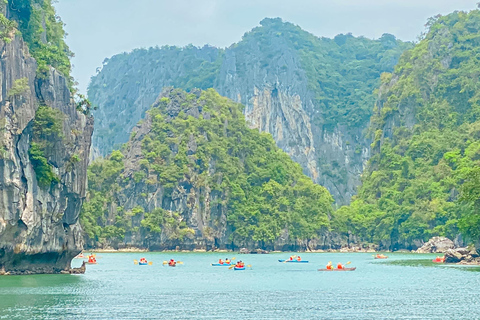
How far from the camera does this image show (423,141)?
155 meters

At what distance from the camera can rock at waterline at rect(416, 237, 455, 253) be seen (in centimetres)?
12912

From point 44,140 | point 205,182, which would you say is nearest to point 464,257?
point 44,140

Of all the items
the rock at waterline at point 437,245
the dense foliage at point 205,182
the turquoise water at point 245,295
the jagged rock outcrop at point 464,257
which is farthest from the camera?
the dense foliage at point 205,182

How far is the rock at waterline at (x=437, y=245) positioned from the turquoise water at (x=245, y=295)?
50176 mm

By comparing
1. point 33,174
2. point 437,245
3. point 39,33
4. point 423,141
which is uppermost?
point 423,141

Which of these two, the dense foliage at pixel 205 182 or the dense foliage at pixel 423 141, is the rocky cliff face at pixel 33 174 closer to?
the dense foliage at pixel 205 182

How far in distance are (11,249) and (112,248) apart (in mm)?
81799

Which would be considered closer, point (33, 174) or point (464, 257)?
point (33, 174)

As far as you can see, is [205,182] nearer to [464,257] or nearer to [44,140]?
[464,257]

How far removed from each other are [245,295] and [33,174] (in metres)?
19.8

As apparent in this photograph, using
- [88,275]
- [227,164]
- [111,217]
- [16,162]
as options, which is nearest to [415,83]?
[227,164]

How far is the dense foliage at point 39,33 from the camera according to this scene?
2776 inches

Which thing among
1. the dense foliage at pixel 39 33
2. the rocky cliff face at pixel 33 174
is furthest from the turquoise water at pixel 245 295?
the dense foliage at pixel 39 33

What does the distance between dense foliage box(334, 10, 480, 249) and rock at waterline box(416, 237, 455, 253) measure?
124 centimetres
